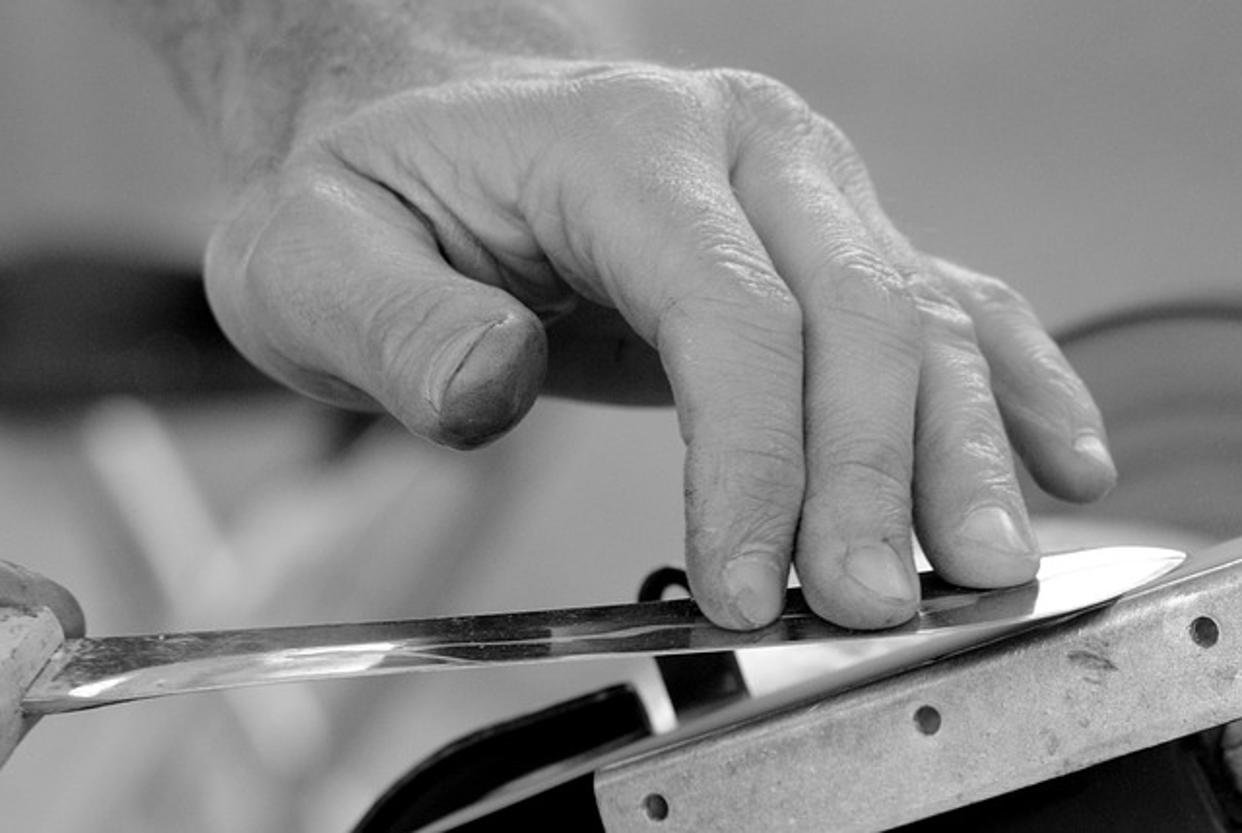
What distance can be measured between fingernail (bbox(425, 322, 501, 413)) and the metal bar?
131 millimetres

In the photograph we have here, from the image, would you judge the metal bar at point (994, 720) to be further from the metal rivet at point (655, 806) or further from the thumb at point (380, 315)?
the thumb at point (380, 315)

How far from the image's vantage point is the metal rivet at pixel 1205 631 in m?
0.28

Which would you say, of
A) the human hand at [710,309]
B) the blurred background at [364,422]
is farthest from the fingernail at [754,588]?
the blurred background at [364,422]

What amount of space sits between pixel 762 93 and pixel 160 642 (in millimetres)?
304

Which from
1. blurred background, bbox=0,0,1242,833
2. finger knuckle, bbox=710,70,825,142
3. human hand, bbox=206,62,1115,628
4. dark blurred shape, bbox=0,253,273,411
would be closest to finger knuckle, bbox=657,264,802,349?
human hand, bbox=206,62,1115,628

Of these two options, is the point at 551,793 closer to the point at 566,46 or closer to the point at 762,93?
the point at 762,93

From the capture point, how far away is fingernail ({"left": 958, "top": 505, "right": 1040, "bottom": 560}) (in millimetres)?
347

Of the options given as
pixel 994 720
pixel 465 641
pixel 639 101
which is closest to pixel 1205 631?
pixel 994 720

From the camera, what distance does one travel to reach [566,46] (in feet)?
2.23

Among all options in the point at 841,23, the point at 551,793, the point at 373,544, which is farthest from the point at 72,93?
the point at 551,793

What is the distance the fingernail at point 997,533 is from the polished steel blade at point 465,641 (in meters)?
0.02

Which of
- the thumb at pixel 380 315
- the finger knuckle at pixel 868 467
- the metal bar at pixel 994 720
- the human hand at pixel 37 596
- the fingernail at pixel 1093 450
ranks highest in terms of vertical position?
the thumb at pixel 380 315

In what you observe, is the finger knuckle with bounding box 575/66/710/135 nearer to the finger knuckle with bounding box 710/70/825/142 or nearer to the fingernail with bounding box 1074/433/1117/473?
the finger knuckle with bounding box 710/70/825/142

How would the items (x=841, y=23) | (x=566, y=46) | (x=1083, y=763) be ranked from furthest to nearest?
1. (x=841, y=23)
2. (x=566, y=46)
3. (x=1083, y=763)
